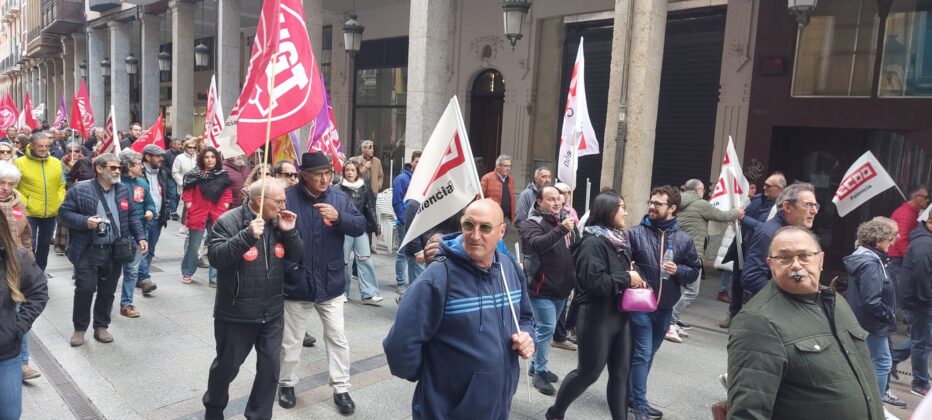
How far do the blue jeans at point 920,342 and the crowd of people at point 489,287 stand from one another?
1cm

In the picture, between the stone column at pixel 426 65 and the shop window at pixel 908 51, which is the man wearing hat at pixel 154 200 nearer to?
the stone column at pixel 426 65

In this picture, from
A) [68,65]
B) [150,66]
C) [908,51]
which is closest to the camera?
[908,51]

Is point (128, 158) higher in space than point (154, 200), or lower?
higher

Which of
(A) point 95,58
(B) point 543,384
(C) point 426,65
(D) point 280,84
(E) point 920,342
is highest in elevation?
(A) point 95,58

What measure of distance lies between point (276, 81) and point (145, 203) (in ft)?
10.8

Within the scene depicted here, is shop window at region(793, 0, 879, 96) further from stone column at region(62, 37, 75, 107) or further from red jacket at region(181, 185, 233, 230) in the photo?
stone column at region(62, 37, 75, 107)

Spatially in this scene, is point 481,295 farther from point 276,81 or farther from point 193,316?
point 193,316

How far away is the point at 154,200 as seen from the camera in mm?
8219

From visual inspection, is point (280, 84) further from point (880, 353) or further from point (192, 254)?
point (880, 353)

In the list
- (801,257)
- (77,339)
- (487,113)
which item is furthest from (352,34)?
(801,257)

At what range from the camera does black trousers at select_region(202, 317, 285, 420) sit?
13.1 feet

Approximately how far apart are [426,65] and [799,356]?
380 inches

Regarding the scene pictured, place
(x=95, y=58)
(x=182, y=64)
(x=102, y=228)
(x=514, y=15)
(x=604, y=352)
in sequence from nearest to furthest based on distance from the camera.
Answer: (x=604, y=352), (x=102, y=228), (x=514, y=15), (x=182, y=64), (x=95, y=58)

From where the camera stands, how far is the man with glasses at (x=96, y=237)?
19.0 feet
